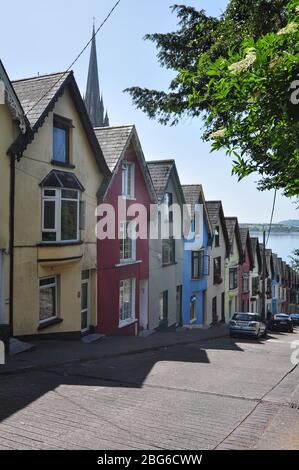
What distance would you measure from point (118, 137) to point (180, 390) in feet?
45.4

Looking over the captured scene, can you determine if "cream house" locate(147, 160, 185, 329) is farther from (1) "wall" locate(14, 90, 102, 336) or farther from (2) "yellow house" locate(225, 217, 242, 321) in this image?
(2) "yellow house" locate(225, 217, 242, 321)

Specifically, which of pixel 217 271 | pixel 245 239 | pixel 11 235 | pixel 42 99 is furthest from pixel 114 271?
pixel 245 239

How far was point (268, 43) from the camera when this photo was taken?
6.00 meters

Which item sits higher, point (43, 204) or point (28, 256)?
point (43, 204)

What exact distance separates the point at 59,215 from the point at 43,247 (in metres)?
1.37

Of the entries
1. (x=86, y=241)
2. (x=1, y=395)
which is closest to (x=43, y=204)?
(x=86, y=241)

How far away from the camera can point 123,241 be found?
2225 centimetres

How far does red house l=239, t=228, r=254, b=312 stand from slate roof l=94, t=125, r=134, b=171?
25.9 m

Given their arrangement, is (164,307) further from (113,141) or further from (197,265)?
(113,141)

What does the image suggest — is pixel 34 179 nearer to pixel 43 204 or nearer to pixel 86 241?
pixel 43 204

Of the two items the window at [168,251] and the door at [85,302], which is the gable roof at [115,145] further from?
the window at [168,251]

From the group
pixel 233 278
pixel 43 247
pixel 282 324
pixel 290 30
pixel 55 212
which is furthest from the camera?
pixel 233 278

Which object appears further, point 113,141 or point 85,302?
point 113,141

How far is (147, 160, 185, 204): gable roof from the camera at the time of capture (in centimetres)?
2619
